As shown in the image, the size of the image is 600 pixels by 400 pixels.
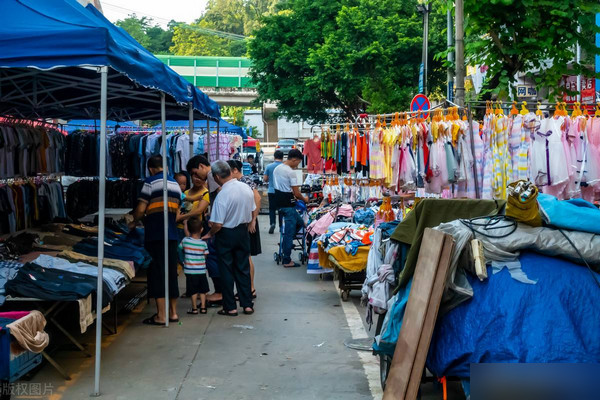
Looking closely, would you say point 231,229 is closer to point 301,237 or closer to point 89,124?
point 301,237

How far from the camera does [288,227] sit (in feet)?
45.3

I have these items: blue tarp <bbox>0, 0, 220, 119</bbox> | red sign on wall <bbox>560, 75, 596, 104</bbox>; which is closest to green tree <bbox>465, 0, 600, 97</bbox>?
red sign on wall <bbox>560, 75, 596, 104</bbox>

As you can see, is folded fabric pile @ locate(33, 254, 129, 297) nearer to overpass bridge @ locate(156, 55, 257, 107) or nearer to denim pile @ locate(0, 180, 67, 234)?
denim pile @ locate(0, 180, 67, 234)

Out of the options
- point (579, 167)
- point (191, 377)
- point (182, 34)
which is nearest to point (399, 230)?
point (191, 377)

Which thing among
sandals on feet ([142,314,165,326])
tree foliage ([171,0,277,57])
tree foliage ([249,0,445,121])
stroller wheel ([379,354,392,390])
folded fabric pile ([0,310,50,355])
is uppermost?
tree foliage ([171,0,277,57])

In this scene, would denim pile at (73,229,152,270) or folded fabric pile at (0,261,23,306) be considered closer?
folded fabric pile at (0,261,23,306)

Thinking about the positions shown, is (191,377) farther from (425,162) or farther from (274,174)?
(274,174)

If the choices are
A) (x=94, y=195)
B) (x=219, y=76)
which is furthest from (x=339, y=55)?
(x=219, y=76)

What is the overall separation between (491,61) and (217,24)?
10660cm

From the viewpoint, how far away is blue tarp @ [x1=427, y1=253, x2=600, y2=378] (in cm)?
473

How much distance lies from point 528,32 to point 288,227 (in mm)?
5573

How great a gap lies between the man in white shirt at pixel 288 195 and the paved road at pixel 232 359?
10.8ft

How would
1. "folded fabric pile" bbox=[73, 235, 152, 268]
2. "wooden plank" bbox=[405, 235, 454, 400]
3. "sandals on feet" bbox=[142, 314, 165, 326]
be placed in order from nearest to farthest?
"wooden plank" bbox=[405, 235, 454, 400] < "folded fabric pile" bbox=[73, 235, 152, 268] < "sandals on feet" bbox=[142, 314, 165, 326]

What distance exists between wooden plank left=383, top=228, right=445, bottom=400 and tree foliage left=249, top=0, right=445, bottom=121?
78.3ft
